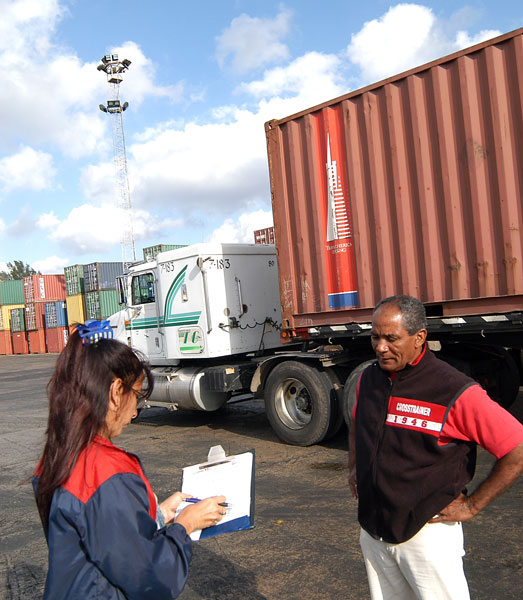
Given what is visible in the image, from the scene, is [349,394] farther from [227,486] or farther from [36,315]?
[36,315]

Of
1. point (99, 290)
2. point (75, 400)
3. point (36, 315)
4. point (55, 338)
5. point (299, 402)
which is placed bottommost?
point (299, 402)

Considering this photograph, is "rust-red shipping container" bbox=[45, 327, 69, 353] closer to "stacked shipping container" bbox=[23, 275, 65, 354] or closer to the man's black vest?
"stacked shipping container" bbox=[23, 275, 65, 354]

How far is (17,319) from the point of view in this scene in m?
43.0

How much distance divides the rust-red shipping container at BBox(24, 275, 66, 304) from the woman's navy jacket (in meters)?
43.2

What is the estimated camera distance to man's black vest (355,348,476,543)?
2037 mm

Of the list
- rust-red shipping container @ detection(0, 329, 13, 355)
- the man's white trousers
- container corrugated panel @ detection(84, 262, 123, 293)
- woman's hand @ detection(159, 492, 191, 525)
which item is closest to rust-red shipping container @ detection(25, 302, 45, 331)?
rust-red shipping container @ detection(0, 329, 13, 355)

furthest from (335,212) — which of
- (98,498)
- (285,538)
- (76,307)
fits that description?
(76,307)

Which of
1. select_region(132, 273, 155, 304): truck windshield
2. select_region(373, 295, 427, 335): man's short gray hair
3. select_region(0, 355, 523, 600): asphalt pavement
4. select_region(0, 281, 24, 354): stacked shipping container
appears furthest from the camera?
select_region(0, 281, 24, 354): stacked shipping container

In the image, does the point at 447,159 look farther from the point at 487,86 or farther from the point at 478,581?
the point at 478,581

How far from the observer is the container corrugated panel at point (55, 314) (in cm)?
3819

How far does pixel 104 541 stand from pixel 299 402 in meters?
6.10

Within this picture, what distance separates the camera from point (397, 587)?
7.27ft

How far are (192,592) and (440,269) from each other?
3.90 meters

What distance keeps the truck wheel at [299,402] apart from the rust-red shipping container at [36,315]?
36638 millimetres
